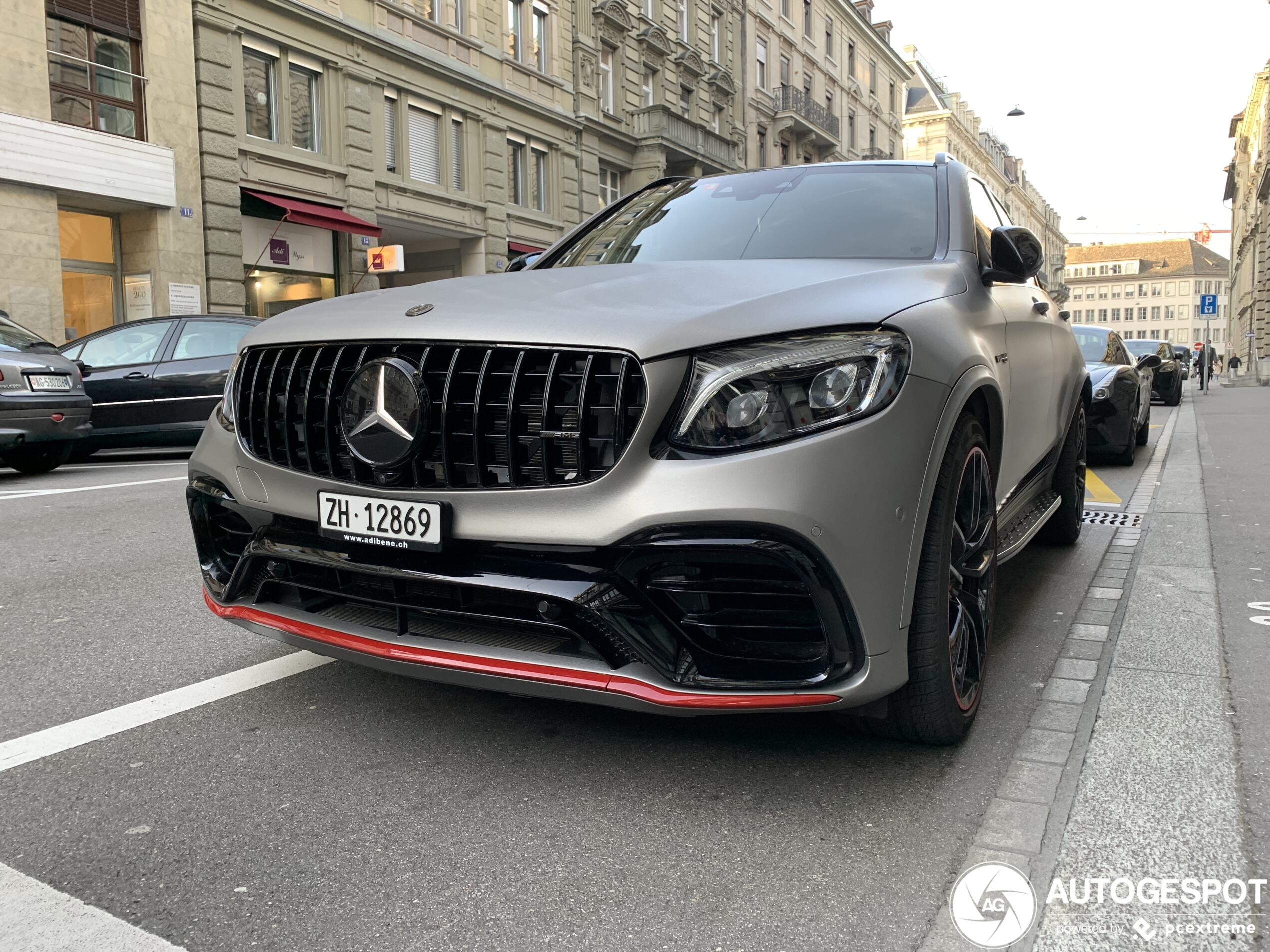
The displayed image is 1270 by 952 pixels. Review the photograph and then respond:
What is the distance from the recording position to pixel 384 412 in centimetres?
243

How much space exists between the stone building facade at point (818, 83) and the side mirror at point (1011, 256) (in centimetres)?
3370

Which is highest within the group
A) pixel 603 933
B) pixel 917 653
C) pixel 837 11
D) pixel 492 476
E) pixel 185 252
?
pixel 837 11

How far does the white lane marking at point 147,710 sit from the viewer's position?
2.67 meters

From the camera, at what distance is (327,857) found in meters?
2.11

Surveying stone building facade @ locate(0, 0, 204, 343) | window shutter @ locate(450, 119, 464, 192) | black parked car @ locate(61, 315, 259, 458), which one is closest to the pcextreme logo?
black parked car @ locate(61, 315, 259, 458)

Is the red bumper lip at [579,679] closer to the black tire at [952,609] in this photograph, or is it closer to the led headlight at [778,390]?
the black tire at [952,609]

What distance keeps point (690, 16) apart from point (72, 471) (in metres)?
28.0

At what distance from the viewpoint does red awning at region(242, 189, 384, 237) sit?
17.7m

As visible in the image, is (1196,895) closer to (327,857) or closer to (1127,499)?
(327,857)

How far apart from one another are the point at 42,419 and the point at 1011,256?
306 inches

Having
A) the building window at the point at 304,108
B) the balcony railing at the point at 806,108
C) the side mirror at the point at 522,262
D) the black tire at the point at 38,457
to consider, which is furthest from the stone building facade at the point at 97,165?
the balcony railing at the point at 806,108

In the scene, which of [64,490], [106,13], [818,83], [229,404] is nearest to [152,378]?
[64,490]

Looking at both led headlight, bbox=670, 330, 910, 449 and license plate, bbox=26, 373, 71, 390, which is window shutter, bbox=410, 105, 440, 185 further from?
led headlight, bbox=670, 330, 910, 449

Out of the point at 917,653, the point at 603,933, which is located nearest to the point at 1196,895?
the point at 917,653
